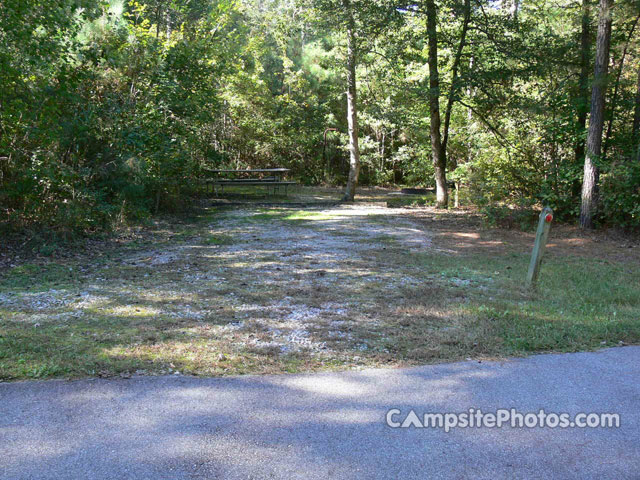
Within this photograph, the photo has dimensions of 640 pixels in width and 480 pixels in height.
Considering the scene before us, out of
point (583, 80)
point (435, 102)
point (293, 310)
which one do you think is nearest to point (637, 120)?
point (583, 80)

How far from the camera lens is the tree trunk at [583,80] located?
395 inches

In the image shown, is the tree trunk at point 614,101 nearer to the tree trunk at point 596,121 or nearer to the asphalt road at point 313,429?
the tree trunk at point 596,121

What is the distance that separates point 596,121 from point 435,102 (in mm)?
4578

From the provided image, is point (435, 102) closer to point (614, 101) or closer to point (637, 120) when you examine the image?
point (614, 101)

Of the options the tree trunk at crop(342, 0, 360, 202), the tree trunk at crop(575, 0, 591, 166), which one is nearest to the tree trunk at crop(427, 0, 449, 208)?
the tree trunk at crop(342, 0, 360, 202)

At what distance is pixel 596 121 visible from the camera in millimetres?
9297

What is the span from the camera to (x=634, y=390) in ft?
10.2

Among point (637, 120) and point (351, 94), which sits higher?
point (351, 94)

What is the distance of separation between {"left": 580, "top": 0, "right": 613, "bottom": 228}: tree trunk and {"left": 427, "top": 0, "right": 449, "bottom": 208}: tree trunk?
3.59 metres

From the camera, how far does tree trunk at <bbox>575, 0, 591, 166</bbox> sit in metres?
10.0

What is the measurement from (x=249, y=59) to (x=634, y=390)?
23862 mm

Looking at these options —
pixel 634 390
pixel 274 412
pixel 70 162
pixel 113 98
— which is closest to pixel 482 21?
pixel 113 98

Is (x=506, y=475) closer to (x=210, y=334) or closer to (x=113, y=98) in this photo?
(x=210, y=334)

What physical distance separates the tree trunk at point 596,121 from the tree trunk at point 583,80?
2.35 ft
